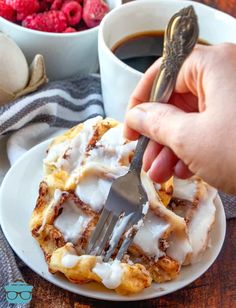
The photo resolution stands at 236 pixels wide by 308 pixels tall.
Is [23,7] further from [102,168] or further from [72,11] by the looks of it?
[102,168]

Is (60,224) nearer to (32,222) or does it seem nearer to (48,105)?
(32,222)

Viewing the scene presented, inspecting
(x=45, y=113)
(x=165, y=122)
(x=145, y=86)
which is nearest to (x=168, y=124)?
(x=165, y=122)

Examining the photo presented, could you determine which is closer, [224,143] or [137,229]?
[224,143]

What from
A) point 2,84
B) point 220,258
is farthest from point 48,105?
point 220,258

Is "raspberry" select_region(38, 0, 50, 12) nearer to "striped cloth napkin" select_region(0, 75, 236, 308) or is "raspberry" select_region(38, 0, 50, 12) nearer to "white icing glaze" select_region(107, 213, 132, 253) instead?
"striped cloth napkin" select_region(0, 75, 236, 308)

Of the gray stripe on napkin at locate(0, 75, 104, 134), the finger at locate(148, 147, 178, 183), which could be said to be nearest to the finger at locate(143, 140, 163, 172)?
the finger at locate(148, 147, 178, 183)

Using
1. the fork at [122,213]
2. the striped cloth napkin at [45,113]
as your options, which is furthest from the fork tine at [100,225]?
the striped cloth napkin at [45,113]
